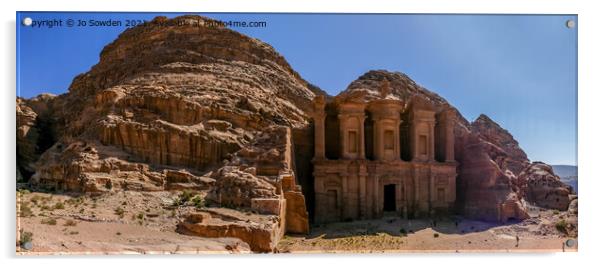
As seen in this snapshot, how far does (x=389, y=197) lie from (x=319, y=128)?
19.8 ft

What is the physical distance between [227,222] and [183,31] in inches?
769

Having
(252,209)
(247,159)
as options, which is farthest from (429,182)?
(252,209)

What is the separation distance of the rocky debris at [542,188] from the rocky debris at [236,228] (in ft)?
58.1

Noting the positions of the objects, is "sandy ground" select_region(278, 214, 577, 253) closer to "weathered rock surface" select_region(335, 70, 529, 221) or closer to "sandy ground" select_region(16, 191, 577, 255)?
"sandy ground" select_region(16, 191, 577, 255)

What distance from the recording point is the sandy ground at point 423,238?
657 inches

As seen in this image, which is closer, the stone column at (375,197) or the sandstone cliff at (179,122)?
the sandstone cliff at (179,122)

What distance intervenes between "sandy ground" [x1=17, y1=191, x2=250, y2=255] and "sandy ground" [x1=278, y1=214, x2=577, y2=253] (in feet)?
11.2

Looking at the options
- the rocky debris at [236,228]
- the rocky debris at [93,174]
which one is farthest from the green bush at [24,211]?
the rocky debris at [93,174]

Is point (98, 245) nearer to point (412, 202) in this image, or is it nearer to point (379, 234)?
point (379, 234)

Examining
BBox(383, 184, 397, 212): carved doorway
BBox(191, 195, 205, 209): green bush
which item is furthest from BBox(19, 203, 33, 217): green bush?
BBox(383, 184, 397, 212): carved doorway

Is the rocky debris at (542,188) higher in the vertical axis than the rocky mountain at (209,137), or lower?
lower

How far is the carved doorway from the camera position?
28947 millimetres

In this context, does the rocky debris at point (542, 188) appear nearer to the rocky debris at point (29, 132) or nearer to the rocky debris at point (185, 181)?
the rocky debris at point (185, 181)

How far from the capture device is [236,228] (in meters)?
17.0
